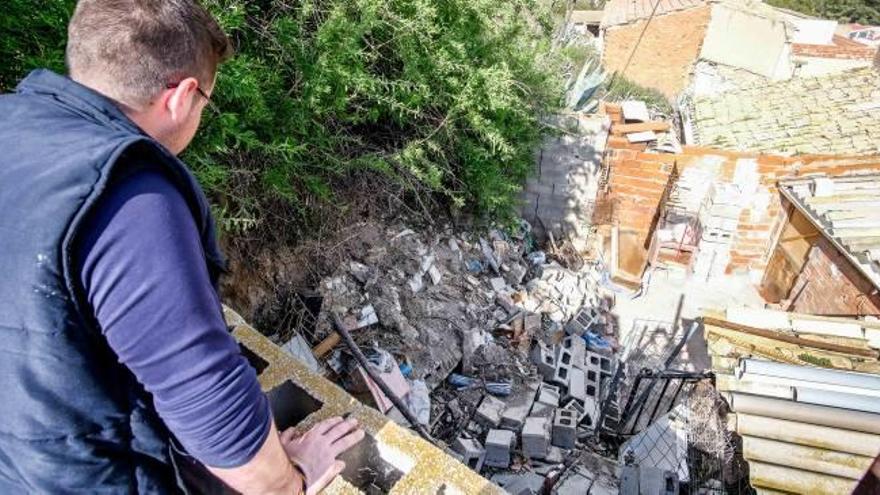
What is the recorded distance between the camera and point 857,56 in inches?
723

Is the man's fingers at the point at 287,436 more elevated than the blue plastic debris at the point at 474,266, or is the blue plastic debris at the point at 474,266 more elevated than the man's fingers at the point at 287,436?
the man's fingers at the point at 287,436

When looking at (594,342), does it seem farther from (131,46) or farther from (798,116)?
(131,46)

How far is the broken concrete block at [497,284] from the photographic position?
24.3 ft

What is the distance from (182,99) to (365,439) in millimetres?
1183

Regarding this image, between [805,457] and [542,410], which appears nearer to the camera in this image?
[805,457]

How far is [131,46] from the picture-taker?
3.58 feet

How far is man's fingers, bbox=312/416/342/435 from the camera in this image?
5.42 feet

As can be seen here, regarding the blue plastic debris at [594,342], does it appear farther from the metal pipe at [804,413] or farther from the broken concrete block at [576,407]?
the metal pipe at [804,413]

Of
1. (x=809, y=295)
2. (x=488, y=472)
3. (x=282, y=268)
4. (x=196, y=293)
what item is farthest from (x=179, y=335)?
(x=809, y=295)

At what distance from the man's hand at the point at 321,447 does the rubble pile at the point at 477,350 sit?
287cm

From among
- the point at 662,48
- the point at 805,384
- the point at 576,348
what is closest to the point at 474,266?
the point at 576,348

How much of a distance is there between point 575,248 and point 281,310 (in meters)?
6.42

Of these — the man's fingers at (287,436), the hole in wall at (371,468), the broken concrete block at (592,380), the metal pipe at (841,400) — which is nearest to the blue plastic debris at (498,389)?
the broken concrete block at (592,380)

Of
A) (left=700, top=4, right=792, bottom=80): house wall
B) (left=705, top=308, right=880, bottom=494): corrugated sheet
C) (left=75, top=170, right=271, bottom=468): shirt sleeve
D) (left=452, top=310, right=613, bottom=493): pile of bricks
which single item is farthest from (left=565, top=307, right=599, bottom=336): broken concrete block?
(left=700, top=4, right=792, bottom=80): house wall
